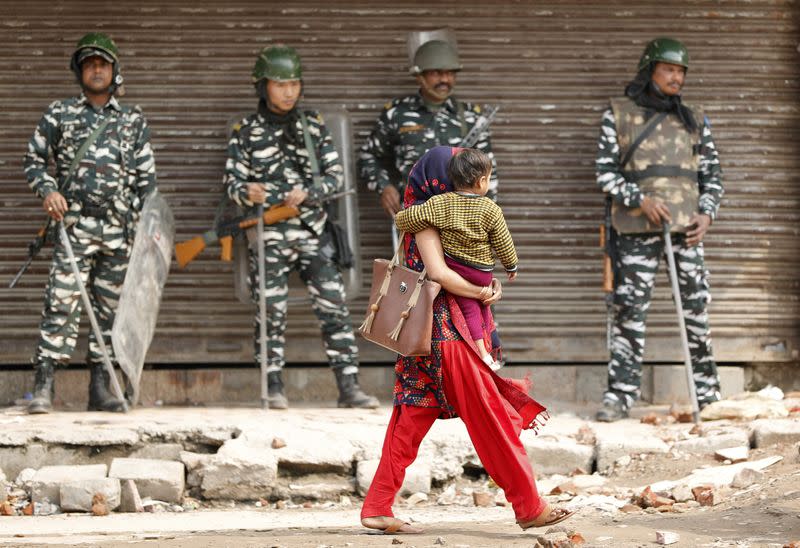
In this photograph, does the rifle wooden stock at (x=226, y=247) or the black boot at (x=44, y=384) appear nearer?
the black boot at (x=44, y=384)

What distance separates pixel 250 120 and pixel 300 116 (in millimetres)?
316

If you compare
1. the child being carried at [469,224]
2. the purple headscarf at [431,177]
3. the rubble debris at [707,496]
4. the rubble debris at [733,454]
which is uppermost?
the purple headscarf at [431,177]

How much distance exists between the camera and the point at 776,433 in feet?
23.8

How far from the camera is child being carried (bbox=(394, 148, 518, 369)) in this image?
17.5ft

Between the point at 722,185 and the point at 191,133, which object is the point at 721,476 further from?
the point at 191,133

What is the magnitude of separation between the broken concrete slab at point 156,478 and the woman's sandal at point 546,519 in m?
2.22

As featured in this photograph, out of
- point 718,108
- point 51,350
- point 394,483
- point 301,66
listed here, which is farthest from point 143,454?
point 718,108

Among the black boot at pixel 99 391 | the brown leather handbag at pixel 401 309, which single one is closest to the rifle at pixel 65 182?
the black boot at pixel 99 391

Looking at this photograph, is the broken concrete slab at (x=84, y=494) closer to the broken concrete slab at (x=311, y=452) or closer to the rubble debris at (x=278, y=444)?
the broken concrete slab at (x=311, y=452)

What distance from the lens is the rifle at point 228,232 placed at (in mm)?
8117

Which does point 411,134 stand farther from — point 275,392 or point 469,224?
point 469,224

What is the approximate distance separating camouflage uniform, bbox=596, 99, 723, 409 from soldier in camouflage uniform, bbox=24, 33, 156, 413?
9.42ft

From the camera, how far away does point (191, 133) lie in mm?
8758

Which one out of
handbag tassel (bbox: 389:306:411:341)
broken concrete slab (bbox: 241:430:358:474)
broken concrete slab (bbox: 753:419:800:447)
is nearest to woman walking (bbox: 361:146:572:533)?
handbag tassel (bbox: 389:306:411:341)
